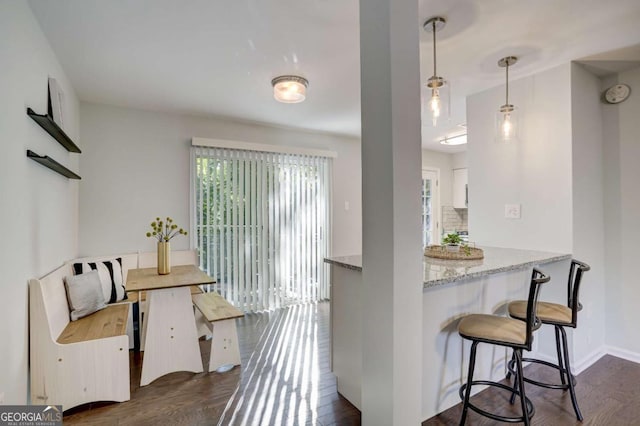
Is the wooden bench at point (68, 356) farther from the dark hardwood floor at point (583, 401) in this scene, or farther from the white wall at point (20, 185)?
the dark hardwood floor at point (583, 401)

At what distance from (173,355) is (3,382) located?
1.08 meters

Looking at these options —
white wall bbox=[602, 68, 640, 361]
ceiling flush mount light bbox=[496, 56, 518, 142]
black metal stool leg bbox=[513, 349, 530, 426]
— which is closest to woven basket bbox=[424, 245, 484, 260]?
black metal stool leg bbox=[513, 349, 530, 426]

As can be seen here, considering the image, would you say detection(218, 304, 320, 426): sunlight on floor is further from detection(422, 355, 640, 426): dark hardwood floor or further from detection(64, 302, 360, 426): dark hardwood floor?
detection(422, 355, 640, 426): dark hardwood floor

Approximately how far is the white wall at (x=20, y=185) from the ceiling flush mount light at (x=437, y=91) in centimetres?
230

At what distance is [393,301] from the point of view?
1.40 meters

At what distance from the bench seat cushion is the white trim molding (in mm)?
2031

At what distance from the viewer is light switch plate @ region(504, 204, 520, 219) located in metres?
2.80

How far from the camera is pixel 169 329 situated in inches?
97.1

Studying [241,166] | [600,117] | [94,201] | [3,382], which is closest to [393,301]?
[3,382]

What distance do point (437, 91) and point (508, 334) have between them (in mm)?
1545

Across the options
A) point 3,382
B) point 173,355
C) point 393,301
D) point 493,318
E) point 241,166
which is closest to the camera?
point 393,301

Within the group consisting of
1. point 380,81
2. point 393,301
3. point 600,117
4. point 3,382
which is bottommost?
point 3,382

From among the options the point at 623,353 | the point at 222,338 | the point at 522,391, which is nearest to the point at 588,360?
the point at 623,353

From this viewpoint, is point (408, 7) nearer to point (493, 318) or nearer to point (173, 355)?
point (493, 318)
